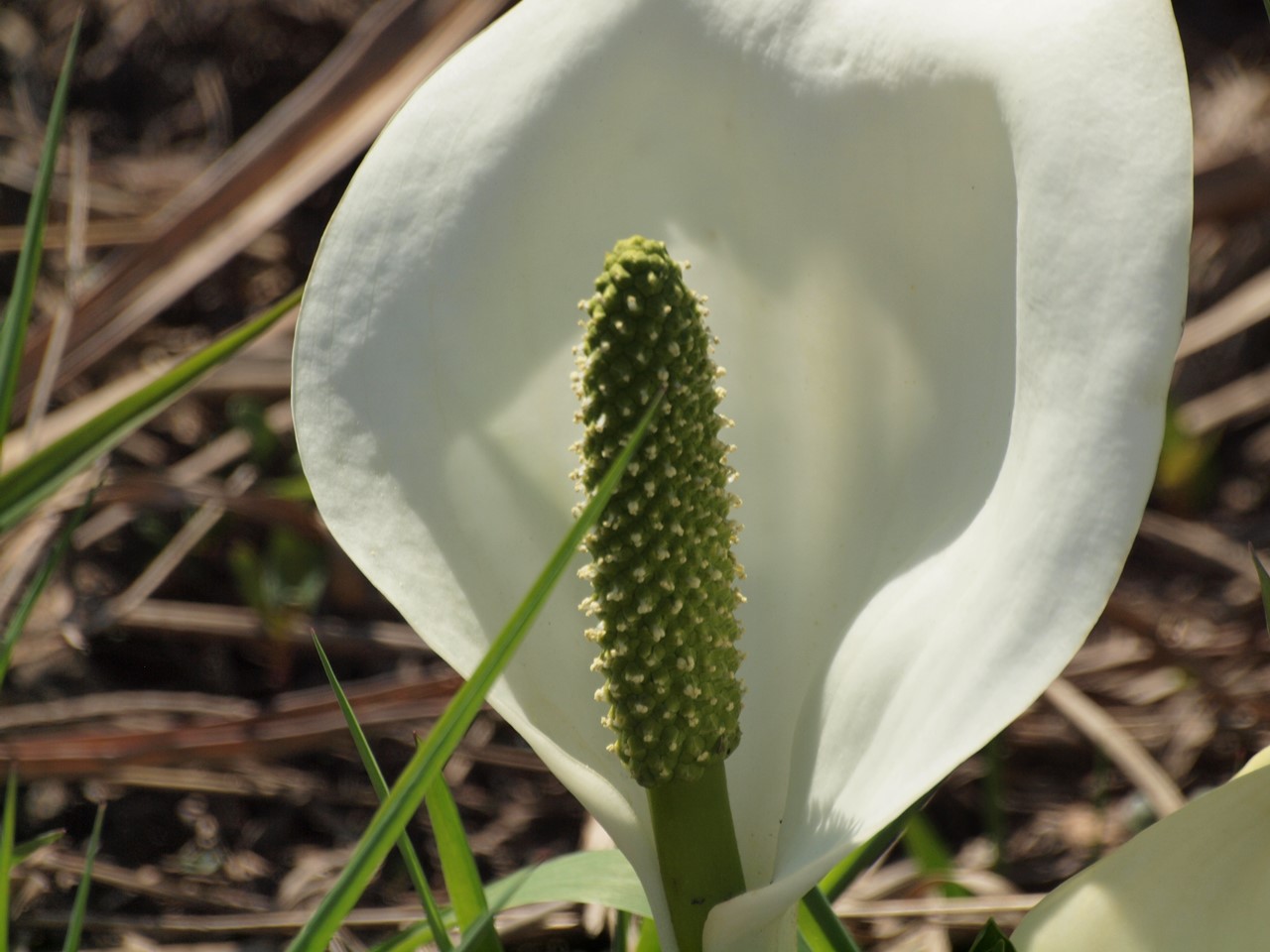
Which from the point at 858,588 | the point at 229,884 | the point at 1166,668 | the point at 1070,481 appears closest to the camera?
the point at 1070,481

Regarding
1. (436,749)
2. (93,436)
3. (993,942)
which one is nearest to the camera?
(436,749)

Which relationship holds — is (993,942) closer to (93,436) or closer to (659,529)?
(659,529)

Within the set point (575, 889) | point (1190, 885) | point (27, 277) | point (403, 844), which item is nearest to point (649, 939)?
point (575, 889)

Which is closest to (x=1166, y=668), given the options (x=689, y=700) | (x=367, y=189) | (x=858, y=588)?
(x=858, y=588)

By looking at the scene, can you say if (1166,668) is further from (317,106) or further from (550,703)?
(317,106)

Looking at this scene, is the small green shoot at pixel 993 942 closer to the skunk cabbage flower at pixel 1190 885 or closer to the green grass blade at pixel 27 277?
the skunk cabbage flower at pixel 1190 885

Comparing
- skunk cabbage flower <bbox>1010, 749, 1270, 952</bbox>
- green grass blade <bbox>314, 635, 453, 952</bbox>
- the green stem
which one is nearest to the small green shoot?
skunk cabbage flower <bbox>1010, 749, 1270, 952</bbox>

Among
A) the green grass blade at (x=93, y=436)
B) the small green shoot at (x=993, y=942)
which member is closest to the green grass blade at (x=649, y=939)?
the small green shoot at (x=993, y=942)
